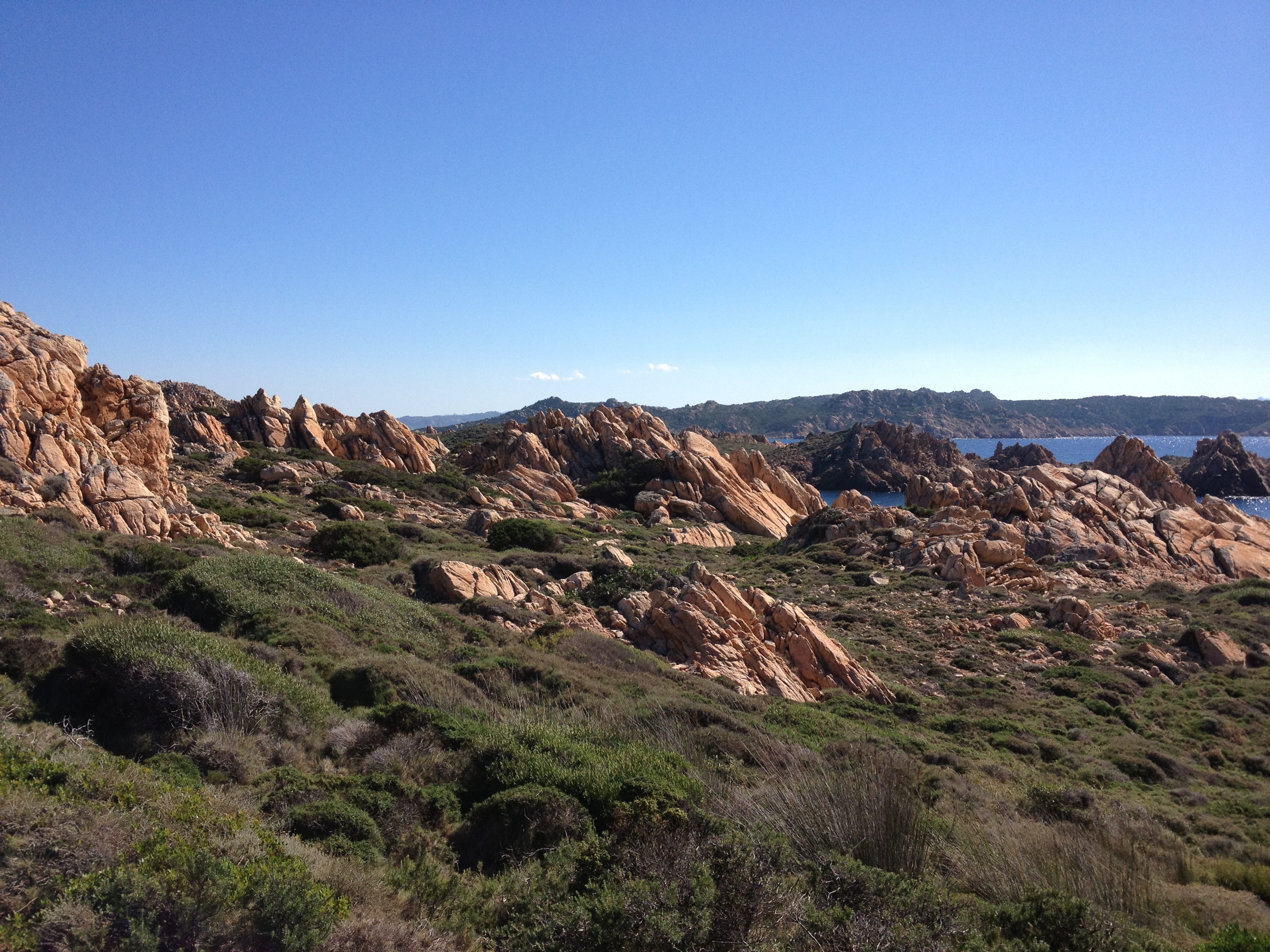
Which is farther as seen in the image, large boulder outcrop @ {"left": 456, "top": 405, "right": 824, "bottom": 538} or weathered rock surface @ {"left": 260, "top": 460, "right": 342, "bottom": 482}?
large boulder outcrop @ {"left": 456, "top": 405, "right": 824, "bottom": 538}

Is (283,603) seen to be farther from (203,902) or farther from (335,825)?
(203,902)

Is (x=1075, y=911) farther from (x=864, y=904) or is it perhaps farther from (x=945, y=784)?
(x=945, y=784)

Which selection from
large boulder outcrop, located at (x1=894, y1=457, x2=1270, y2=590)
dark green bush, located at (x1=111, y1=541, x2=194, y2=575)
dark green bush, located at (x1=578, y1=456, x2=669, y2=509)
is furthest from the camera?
dark green bush, located at (x1=578, y1=456, x2=669, y2=509)

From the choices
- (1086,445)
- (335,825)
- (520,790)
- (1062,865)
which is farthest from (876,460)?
(1086,445)

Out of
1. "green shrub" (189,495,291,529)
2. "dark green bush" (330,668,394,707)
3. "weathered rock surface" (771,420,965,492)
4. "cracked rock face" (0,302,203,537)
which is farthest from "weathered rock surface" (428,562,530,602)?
"weathered rock surface" (771,420,965,492)

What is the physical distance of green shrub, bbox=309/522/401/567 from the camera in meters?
22.1

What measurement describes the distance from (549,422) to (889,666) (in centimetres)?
5103

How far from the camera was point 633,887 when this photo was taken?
15.2 ft

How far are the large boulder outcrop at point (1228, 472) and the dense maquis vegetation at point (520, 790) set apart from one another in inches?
3196

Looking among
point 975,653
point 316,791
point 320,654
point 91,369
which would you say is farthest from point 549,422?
point 316,791

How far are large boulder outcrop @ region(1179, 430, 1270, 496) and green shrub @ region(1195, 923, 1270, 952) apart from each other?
9409cm

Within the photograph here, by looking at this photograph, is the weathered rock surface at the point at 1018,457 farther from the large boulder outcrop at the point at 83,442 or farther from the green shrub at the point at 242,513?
the large boulder outcrop at the point at 83,442

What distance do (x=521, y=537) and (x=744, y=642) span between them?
585 inches

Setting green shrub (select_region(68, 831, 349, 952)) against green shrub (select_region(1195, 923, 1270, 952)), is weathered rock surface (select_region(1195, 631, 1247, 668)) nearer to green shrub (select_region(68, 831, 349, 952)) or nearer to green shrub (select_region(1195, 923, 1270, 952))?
green shrub (select_region(1195, 923, 1270, 952))
